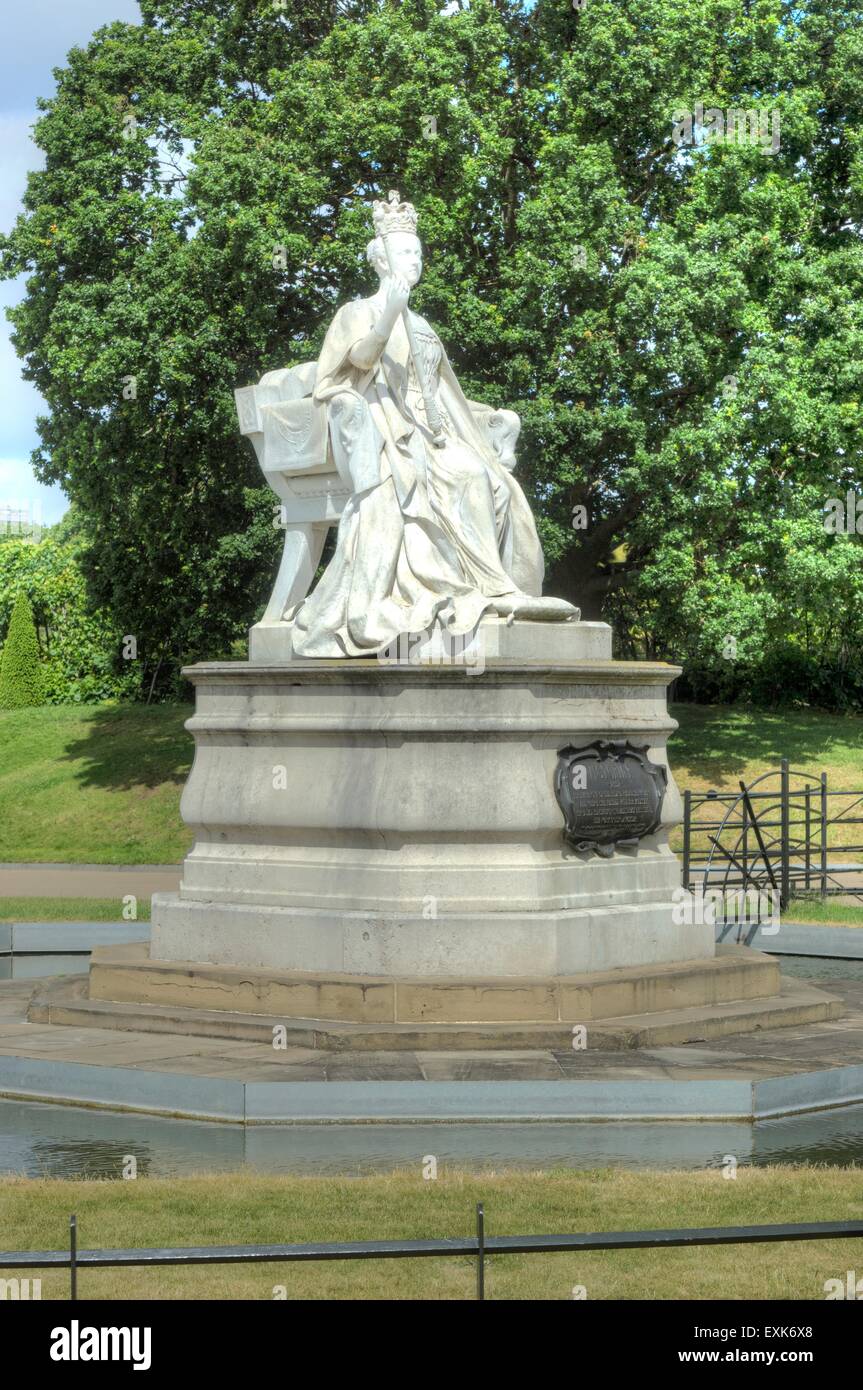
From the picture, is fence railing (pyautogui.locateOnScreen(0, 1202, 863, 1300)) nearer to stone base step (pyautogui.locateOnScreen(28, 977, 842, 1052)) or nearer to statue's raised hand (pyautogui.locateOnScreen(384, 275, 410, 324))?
stone base step (pyautogui.locateOnScreen(28, 977, 842, 1052))

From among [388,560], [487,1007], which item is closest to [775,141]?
[388,560]

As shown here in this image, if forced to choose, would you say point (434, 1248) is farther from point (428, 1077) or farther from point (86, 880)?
point (86, 880)

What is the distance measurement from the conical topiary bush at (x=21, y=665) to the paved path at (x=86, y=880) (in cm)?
1316

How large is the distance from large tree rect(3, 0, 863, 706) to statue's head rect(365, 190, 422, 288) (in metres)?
13.0

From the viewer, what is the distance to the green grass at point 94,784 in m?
27.1

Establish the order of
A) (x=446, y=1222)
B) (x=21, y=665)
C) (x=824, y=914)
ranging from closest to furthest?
(x=446, y=1222) → (x=824, y=914) → (x=21, y=665)

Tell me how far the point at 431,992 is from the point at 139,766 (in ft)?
71.0

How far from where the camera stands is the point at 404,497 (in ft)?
35.6

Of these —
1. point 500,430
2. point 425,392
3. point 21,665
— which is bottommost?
point 21,665

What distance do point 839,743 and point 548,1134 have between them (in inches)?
917

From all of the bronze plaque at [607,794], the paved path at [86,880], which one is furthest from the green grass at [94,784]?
the bronze plaque at [607,794]

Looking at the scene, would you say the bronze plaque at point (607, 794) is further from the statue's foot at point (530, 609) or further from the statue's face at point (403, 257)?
the statue's face at point (403, 257)

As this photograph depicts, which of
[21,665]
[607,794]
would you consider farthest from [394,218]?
[21,665]

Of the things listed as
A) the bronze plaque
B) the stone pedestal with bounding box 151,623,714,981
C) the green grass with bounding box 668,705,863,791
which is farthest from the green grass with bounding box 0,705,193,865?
the bronze plaque
